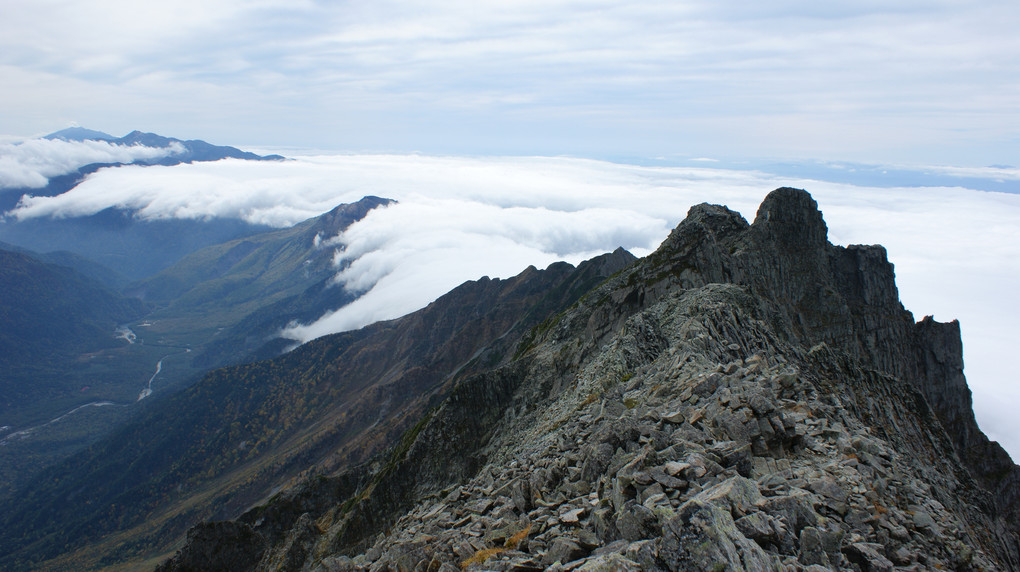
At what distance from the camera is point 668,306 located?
2285 inches

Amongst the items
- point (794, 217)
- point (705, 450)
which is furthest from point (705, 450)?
point (794, 217)

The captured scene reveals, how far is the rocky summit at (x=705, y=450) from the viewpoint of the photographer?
1481 centimetres

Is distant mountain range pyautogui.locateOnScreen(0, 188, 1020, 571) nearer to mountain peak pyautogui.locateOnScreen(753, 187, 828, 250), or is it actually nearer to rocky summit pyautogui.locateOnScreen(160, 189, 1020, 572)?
rocky summit pyautogui.locateOnScreen(160, 189, 1020, 572)

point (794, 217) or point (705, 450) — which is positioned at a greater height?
point (794, 217)

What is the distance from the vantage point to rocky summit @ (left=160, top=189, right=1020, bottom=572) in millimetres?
14812

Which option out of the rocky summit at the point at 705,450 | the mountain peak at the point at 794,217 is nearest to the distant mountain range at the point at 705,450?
the rocky summit at the point at 705,450

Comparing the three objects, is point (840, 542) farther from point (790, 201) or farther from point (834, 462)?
point (790, 201)

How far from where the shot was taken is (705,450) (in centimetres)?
1855

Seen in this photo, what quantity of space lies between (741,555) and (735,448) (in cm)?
657

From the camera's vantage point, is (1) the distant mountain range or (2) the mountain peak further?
(2) the mountain peak

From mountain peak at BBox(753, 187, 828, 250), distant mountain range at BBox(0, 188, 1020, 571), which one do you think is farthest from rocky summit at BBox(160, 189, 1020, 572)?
mountain peak at BBox(753, 187, 828, 250)

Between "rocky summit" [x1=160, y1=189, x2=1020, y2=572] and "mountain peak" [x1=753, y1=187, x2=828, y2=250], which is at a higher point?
"mountain peak" [x1=753, y1=187, x2=828, y2=250]

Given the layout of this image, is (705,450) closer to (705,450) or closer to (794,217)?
(705,450)

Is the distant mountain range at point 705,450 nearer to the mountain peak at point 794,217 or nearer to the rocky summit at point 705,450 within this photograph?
the rocky summit at point 705,450
